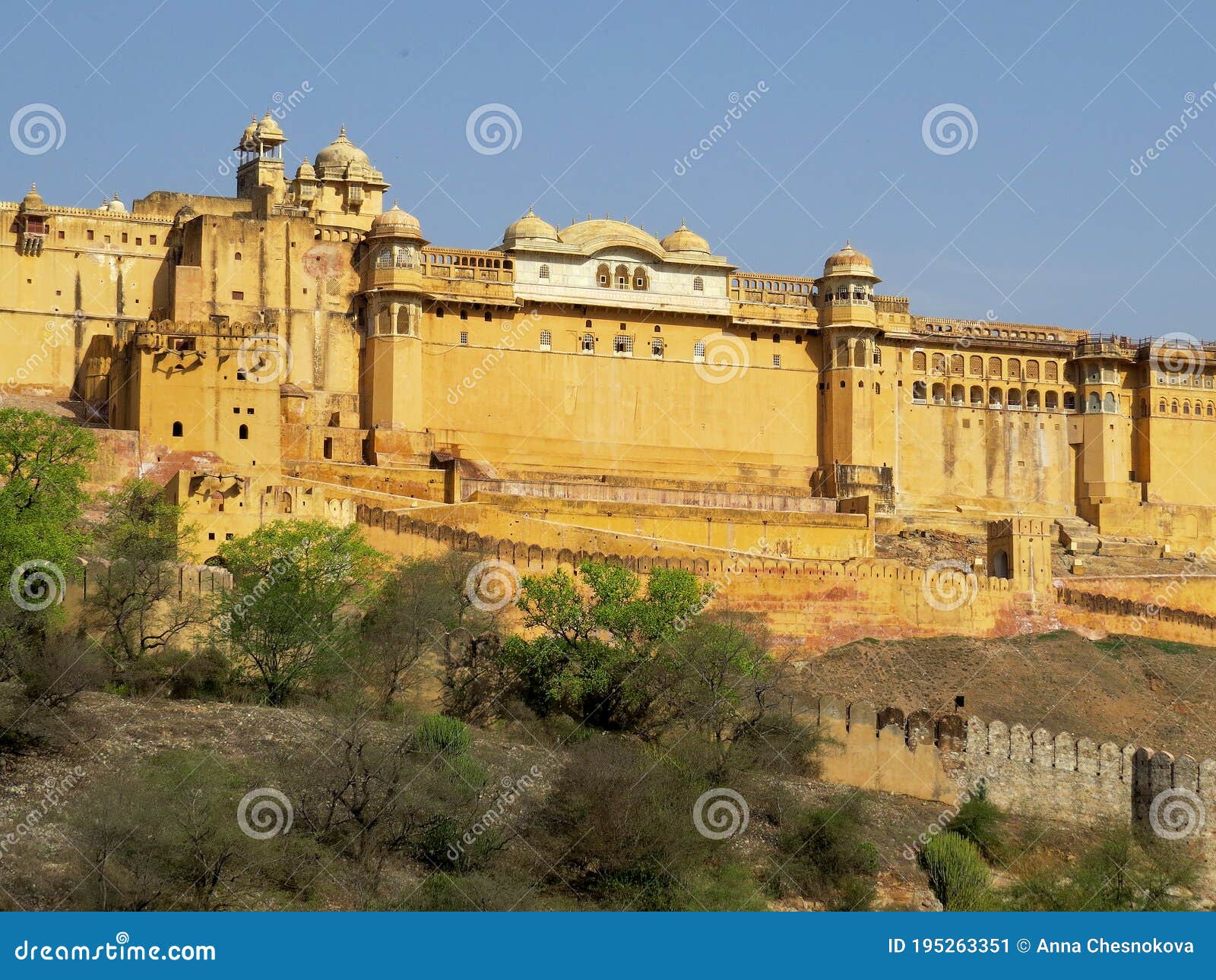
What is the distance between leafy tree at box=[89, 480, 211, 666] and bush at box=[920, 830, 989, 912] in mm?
13112

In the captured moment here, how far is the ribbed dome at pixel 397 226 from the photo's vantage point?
58.6 meters

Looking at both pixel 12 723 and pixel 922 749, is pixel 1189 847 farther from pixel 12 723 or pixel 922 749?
pixel 12 723

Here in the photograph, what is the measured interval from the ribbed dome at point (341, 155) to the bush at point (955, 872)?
3209cm

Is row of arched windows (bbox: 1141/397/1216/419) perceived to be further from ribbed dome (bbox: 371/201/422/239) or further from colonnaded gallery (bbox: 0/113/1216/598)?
ribbed dome (bbox: 371/201/422/239)

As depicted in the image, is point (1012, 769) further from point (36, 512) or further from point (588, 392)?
point (588, 392)

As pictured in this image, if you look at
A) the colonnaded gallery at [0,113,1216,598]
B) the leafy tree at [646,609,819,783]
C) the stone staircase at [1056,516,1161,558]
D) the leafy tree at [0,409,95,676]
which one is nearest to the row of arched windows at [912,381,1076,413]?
the colonnaded gallery at [0,113,1216,598]

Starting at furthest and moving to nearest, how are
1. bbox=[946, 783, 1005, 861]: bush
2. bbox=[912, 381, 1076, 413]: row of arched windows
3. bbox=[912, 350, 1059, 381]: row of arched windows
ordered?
bbox=[912, 350, 1059, 381]: row of arched windows → bbox=[912, 381, 1076, 413]: row of arched windows → bbox=[946, 783, 1005, 861]: bush

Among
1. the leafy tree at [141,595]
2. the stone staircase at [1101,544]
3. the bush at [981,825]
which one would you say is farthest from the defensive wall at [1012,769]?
the stone staircase at [1101,544]

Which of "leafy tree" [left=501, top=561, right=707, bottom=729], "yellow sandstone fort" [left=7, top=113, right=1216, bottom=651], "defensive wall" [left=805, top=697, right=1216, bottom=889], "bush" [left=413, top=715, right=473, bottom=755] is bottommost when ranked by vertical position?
"defensive wall" [left=805, top=697, right=1216, bottom=889]

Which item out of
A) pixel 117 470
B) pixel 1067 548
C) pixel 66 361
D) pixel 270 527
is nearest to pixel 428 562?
pixel 270 527

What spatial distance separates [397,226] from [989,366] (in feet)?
61.0

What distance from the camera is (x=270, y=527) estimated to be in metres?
44.3

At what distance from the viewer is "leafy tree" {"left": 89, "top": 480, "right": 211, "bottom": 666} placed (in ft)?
129

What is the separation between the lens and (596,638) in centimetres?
4309
